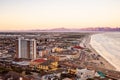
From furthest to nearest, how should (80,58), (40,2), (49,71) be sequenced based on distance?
(80,58) < (40,2) < (49,71)

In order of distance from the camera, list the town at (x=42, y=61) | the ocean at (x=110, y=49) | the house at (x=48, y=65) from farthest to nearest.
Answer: the ocean at (x=110, y=49) → the house at (x=48, y=65) → the town at (x=42, y=61)

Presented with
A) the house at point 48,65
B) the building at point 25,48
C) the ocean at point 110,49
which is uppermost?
the building at point 25,48

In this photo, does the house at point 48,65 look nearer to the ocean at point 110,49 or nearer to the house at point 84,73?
the house at point 84,73

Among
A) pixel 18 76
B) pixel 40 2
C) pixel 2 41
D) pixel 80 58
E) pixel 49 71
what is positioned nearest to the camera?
pixel 18 76

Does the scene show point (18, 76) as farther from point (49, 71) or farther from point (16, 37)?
point (16, 37)

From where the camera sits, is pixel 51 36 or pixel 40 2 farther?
pixel 51 36

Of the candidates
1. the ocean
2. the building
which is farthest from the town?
the ocean

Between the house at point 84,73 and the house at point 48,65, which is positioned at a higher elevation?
the house at point 48,65

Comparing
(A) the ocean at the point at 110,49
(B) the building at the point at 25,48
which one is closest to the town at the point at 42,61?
(B) the building at the point at 25,48

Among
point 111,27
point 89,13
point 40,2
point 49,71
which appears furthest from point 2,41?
point 111,27

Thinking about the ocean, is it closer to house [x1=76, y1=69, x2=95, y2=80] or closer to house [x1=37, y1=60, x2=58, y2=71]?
house [x1=76, y1=69, x2=95, y2=80]
